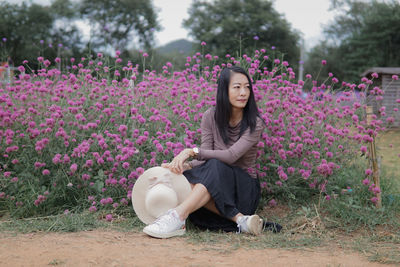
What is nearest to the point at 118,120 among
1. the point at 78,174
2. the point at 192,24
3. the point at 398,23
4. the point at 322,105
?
the point at 78,174

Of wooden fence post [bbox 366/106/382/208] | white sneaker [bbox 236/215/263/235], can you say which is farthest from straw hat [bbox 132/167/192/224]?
wooden fence post [bbox 366/106/382/208]

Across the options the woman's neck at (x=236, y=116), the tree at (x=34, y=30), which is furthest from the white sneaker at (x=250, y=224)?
the tree at (x=34, y=30)

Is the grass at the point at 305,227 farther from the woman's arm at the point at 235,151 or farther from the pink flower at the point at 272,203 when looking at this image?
the woman's arm at the point at 235,151

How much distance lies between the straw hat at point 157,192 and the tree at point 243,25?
22.9 metres

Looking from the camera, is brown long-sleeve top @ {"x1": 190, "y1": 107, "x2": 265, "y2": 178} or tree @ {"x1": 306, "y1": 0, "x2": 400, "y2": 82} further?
tree @ {"x1": 306, "y1": 0, "x2": 400, "y2": 82}

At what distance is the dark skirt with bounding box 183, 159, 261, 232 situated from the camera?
292cm

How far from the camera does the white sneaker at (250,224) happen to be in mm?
2885

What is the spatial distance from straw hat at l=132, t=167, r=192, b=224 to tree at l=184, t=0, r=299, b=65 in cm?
2292

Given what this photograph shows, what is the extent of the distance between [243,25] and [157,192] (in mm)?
26275

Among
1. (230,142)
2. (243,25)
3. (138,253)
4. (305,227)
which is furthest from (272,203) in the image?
(243,25)

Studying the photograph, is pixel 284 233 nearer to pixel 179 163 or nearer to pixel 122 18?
pixel 179 163

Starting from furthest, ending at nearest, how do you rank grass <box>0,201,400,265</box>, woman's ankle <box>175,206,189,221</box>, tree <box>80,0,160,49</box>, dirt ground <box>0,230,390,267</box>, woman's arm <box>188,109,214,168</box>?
tree <box>80,0,160,49</box>, woman's arm <box>188,109,214,168</box>, woman's ankle <box>175,206,189,221</box>, grass <box>0,201,400,265</box>, dirt ground <box>0,230,390,267</box>

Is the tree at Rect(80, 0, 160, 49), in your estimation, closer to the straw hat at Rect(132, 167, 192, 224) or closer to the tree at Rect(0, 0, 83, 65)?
the tree at Rect(0, 0, 83, 65)

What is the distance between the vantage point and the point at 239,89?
10.2ft
